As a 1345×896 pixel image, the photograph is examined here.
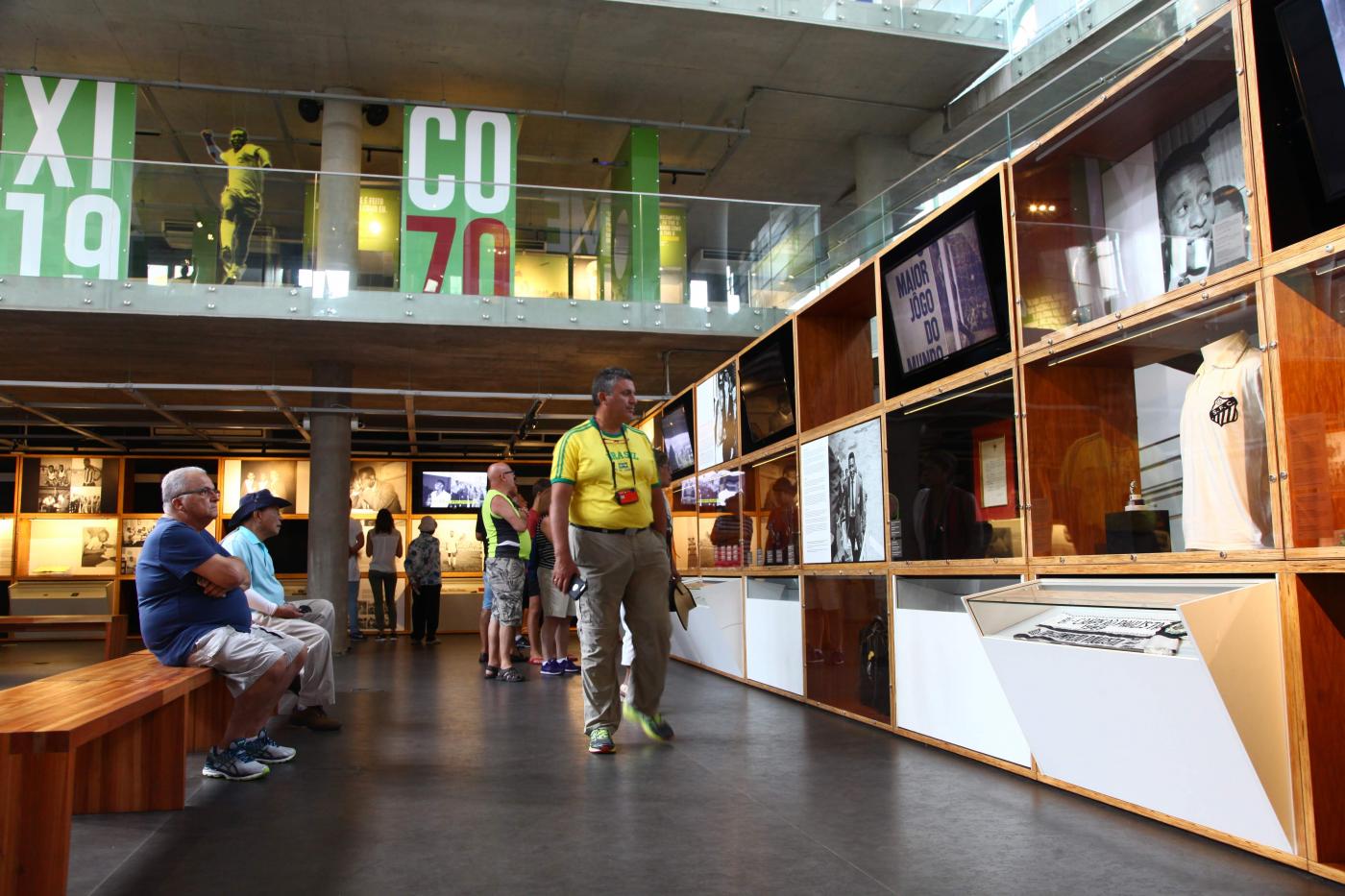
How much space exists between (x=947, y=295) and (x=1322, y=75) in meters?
2.00

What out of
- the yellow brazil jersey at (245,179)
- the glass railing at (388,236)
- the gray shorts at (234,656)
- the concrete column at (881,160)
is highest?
the concrete column at (881,160)

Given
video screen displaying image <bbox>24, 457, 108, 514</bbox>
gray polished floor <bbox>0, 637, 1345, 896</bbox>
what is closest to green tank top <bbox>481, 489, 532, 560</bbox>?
gray polished floor <bbox>0, 637, 1345, 896</bbox>

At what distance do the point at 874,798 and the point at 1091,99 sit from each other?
8.78 ft

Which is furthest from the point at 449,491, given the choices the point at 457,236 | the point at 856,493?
the point at 856,493

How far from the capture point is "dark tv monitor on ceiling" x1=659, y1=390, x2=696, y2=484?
367 inches

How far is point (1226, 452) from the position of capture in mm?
3064

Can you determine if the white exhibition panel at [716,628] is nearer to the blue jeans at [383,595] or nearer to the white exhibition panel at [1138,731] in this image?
the white exhibition panel at [1138,731]

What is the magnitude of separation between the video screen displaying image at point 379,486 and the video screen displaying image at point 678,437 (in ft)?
23.7

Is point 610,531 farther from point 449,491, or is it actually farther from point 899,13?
point 449,491

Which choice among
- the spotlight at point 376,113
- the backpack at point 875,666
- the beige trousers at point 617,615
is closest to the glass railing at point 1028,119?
the backpack at point 875,666

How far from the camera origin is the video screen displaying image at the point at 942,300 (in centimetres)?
437

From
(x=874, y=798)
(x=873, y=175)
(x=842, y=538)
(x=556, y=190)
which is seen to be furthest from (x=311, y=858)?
(x=873, y=175)

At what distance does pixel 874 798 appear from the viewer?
11.6 feet

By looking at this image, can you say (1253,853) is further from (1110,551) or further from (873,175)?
(873,175)
